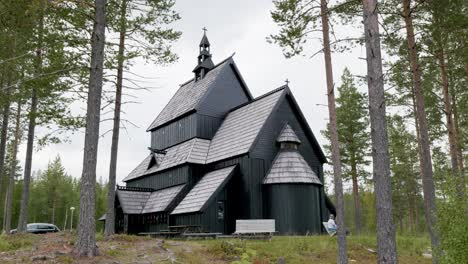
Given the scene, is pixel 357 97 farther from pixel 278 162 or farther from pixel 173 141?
pixel 173 141

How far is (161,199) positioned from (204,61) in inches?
491

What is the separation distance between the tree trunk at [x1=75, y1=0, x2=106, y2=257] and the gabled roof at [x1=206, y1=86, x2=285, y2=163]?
11.7 m

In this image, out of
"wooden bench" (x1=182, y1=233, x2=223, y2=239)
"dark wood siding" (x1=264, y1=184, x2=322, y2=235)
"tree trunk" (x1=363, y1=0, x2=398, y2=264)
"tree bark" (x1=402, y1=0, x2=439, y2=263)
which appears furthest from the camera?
"dark wood siding" (x1=264, y1=184, x2=322, y2=235)

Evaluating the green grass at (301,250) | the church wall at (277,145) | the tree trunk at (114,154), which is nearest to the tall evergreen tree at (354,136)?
the church wall at (277,145)

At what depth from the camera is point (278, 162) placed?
2356 cm

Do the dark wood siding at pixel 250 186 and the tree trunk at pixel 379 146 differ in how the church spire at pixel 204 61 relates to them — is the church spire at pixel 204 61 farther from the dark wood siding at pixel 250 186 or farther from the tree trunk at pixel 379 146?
the tree trunk at pixel 379 146

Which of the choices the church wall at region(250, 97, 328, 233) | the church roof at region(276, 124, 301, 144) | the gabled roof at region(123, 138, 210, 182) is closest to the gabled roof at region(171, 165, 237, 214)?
the gabled roof at region(123, 138, 210, 182)

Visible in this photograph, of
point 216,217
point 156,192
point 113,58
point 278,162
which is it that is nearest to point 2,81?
point 113,58

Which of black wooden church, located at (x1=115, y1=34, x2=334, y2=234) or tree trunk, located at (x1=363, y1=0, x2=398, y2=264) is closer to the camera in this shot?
tree trunk, located at (x1=363, y1=0, x2=398, y2=264)

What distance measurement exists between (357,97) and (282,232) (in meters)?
15.7

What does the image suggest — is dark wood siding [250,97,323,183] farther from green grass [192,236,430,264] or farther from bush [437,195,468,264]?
bush [437,195,468,264]

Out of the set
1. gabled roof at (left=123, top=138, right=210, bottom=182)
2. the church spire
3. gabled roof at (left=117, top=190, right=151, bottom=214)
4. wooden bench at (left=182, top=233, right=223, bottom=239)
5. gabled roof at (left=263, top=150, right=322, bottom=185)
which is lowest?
wooden bench at (left=182, top=233, right=223, bottom=239)

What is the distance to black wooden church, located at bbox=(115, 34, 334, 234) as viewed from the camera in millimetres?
22094

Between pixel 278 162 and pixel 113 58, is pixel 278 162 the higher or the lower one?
the lower one
